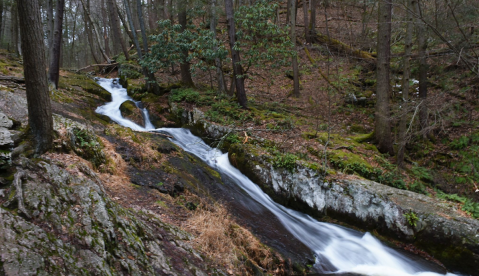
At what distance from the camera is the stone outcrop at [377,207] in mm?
6113

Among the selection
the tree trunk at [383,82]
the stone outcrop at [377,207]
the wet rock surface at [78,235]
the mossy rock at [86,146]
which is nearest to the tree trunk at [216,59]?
the stone outcrop at [377,207]

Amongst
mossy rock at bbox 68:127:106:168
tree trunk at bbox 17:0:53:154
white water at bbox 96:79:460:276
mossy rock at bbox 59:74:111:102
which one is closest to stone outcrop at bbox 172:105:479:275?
white water at bbox 96:79:460:276

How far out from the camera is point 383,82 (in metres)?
9.76

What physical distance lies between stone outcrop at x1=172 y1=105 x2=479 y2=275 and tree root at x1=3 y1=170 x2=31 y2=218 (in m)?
6.58

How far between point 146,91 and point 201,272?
1258 cm

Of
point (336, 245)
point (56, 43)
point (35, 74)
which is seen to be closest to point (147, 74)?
point (56, 43)

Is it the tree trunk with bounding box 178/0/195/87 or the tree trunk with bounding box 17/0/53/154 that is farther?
the tree trunk with bounding box 178/0/195/87

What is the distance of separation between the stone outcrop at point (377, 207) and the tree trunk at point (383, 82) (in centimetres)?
295

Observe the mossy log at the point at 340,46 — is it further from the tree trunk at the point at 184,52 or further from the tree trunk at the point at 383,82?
the tree trunk at the point at 184,52

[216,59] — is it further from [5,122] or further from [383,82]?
[5,122]

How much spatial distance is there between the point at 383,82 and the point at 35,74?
10233mm

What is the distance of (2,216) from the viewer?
2812mm

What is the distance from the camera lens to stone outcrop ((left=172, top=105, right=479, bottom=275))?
20.1 feet

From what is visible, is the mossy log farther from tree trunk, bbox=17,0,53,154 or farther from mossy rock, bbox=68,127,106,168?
tree trunk, bbox=17,0,53,154
